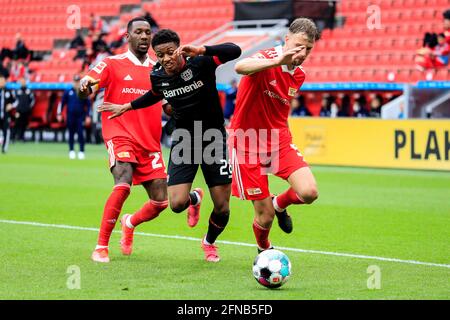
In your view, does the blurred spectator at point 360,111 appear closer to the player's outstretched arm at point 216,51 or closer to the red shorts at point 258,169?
the red shorts at point 258,169

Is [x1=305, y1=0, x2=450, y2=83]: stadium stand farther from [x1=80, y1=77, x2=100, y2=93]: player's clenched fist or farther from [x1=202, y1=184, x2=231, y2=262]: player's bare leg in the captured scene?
[x1=80, y1=77, x2=100, y2=93]: player's clenched fist

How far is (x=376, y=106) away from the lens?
24281 millimetres

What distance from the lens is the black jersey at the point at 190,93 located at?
854 cm

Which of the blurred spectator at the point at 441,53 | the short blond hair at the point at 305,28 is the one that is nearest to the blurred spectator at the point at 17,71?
the blurred spectator at the point at 441,53

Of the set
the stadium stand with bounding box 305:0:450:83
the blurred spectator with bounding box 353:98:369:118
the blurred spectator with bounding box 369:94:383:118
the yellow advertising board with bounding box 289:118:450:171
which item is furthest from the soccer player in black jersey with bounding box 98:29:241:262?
the stadium stand with bounding box 305:0:450:83

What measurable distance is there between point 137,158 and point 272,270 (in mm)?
2539

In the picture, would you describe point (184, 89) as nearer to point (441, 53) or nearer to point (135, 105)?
point (135, 105)

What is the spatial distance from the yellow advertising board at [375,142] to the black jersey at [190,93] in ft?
36.4

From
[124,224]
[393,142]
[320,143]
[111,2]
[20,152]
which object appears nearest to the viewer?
[124,224]
